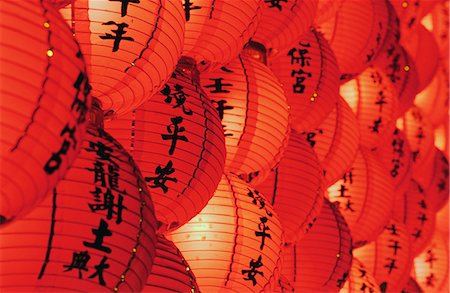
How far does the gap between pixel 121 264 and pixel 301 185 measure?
3.39 feet

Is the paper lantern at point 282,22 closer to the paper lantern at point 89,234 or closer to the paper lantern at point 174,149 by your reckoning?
the paper lantern at point 174,149

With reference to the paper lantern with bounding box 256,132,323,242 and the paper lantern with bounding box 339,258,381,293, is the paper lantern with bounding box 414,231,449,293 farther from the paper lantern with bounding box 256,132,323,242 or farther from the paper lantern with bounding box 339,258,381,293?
the paper lantern with bounding box 256,132,323,242

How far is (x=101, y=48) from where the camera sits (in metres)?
1.54

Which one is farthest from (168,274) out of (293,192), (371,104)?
(371,104)

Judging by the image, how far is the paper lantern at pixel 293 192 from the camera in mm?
2334

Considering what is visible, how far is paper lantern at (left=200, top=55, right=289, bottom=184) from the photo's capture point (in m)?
2.05

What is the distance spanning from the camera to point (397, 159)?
3.50 metres

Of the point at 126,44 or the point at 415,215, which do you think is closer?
the point at 126,44

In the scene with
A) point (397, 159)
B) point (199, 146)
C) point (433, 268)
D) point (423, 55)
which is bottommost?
point (199, 146)

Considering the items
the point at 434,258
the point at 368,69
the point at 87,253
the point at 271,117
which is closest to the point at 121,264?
the point at 87,253

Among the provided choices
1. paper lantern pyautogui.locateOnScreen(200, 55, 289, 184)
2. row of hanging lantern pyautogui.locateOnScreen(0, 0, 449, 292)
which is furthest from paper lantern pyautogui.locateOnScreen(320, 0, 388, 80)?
paper lantern pyautogui.locateOnScreen(200, 55, 289, 184)

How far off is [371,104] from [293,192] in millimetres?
1015

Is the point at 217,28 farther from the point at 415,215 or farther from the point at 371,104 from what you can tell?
the point at 415,215

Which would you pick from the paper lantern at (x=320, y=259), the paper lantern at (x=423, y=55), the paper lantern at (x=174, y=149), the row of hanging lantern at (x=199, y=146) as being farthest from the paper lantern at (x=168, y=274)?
the paper lantern at (x=423, y=55)
